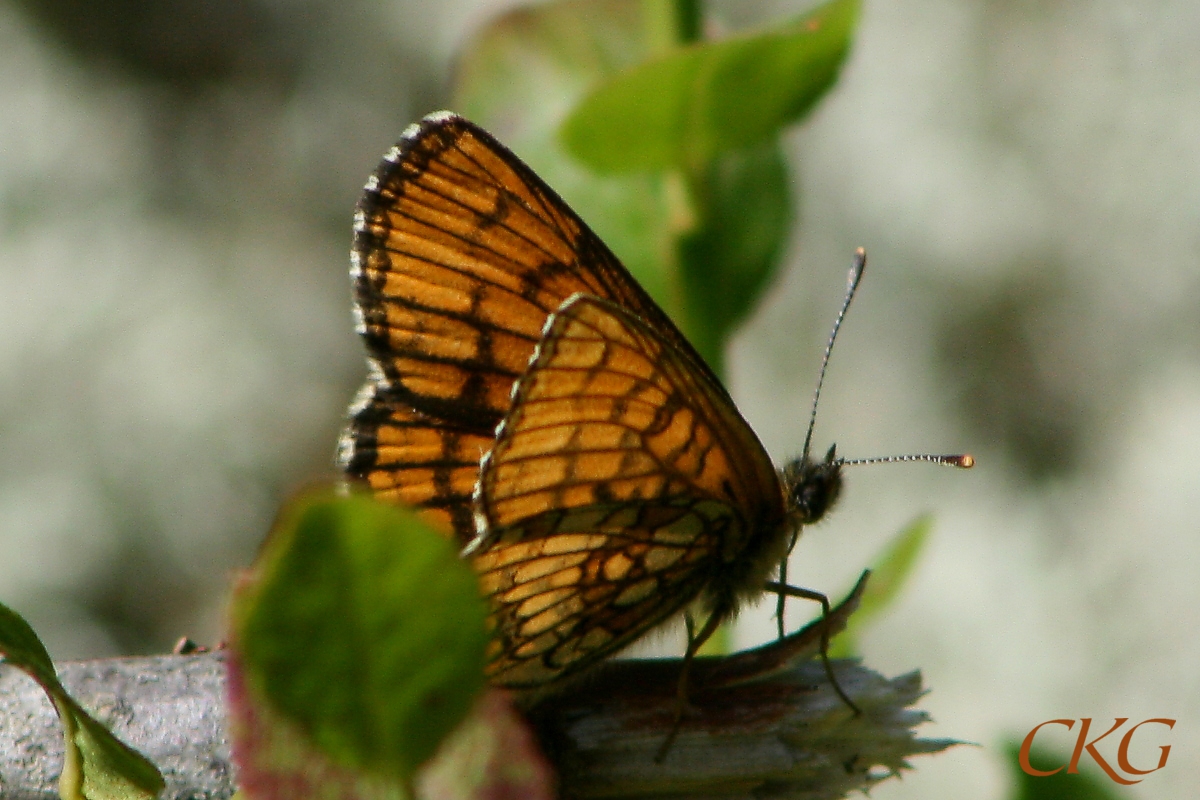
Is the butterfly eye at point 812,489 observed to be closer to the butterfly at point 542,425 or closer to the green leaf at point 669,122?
the butterfly at point 542,425

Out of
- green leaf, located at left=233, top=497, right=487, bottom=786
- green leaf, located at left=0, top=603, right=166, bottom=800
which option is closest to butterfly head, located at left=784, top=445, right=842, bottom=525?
green leaf, located at left=0, top=603, right=166, bottom=800

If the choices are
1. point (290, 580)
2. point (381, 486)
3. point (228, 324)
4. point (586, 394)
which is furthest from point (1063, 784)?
point (228, 324)

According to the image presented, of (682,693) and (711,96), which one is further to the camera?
(711,96)

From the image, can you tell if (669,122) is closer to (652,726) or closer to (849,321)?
(652,726)

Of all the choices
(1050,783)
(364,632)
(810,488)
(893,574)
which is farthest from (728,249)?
(364,632)

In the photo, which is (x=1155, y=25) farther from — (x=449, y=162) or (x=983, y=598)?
(x=449, y=162)

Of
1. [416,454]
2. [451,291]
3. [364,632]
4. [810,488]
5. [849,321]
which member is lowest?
[364,632]
